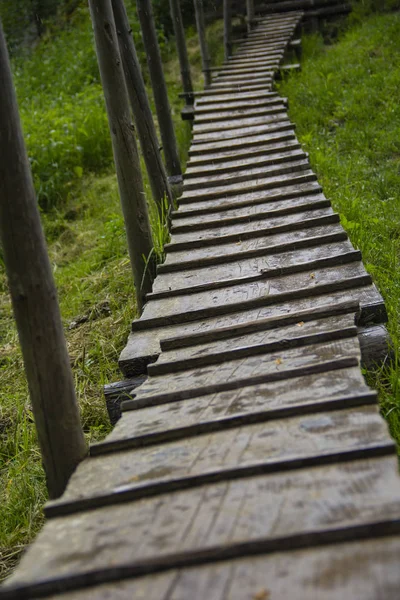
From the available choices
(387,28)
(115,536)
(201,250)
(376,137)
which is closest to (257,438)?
(115,536)

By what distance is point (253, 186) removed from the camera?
5188 millimetres

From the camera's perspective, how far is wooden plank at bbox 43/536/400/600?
4.55 feet

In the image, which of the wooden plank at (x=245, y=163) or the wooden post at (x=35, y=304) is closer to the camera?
the wooden post at (x=35, y=304)

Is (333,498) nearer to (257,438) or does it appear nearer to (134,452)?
(257,438)

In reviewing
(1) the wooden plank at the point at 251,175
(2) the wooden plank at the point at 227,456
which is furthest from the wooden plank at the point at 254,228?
(2) the wooden plank at the point at 227,456

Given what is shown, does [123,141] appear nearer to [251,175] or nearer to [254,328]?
[251,175]

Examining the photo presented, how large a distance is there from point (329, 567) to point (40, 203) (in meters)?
8.09

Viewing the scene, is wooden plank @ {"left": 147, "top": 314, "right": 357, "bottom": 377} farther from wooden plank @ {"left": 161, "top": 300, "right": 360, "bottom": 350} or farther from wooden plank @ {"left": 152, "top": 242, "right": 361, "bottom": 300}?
wooden plank @ {"left": 152, "top": 242, "right": 361, "bottom": 300}

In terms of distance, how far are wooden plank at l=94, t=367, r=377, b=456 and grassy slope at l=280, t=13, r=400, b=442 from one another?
1.99 feet

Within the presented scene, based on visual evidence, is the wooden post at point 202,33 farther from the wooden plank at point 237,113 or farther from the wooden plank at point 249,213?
the wooden plank at point 249,213

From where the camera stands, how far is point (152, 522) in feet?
5.76

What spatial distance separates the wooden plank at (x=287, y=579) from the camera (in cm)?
139

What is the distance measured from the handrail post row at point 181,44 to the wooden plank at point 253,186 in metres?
4.43

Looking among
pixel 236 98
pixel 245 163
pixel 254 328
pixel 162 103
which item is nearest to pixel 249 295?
pixel 254 328
